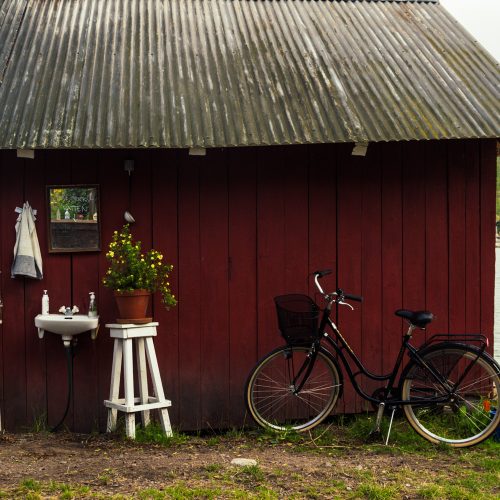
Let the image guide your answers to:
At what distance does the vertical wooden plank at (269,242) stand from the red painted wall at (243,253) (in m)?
0.01

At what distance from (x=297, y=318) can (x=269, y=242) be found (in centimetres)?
100

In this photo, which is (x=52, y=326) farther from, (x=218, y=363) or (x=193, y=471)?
(x=193, y=471)

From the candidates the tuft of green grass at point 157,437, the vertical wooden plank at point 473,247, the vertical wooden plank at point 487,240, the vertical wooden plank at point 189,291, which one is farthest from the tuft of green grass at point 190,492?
the vertical wooden plank at point 487,240

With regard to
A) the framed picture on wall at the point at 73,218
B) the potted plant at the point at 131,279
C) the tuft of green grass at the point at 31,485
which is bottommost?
the tuft of green grass at the point at 31,485

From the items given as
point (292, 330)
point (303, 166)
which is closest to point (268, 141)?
point (303, 166)

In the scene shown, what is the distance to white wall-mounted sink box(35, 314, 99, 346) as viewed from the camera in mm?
6742

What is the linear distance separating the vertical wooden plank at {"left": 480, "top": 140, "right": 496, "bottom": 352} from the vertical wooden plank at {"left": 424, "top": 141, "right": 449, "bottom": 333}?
39 cm

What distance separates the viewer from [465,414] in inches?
261

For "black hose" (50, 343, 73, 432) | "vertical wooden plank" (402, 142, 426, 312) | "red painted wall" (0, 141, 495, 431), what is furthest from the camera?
"vertical wooden plank" (402, 142, 426, 312)

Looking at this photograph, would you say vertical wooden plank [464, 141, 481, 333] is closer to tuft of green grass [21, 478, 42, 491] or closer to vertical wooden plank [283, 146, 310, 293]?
vertical wooden plank [283, 146, 310, 293]

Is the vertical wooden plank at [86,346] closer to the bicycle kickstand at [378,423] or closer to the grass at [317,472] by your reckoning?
the grass at [317,472]

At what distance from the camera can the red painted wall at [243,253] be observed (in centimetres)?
708

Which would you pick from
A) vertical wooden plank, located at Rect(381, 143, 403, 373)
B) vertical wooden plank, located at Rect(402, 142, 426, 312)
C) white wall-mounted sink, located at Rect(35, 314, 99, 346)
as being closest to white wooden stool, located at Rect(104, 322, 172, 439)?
white wall-mounted sink, located at Rect(35, 314, 99, 346)

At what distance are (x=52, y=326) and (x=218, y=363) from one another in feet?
5.06
